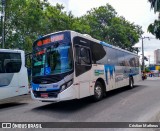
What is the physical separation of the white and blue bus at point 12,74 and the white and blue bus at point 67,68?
1.93 meters

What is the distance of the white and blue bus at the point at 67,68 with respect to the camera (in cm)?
870

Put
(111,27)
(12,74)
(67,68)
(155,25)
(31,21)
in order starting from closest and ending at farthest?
(67,68) → (12,74) → (31,21) → (155,25) → (111,27)

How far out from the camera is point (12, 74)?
1122cm

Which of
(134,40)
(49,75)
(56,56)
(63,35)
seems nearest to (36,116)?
(49,75)

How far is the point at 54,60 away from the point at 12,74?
336cm

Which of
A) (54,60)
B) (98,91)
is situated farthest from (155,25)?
(54,60)

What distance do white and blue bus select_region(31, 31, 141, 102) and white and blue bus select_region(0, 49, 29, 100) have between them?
6.35 ft

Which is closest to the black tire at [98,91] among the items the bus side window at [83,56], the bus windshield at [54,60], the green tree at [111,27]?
the bus side window at [83,56]

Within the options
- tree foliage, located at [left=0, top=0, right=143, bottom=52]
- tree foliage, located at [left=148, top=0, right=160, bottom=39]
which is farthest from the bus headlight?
tree foliage, located at [left=148, top=0, right=160, bottom=39]

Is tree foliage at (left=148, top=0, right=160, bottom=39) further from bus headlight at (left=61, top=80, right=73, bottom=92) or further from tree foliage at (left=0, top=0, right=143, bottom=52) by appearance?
bus headlight at (left=61, top=80, right=73, bottom=92)

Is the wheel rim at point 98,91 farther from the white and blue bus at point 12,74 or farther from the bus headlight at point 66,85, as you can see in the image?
the white and blue bus at point 12,74

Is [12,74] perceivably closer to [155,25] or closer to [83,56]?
[83,56]

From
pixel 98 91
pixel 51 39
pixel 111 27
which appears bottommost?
pixel 98 91

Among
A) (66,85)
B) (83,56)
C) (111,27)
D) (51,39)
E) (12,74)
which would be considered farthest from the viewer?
(111,27)
